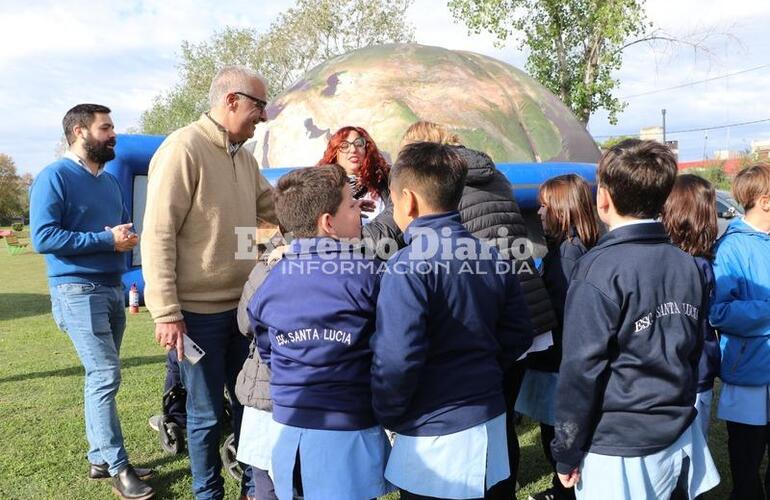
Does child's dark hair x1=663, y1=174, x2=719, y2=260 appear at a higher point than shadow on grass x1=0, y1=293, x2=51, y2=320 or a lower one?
higher

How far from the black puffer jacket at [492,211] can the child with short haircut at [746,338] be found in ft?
2.83

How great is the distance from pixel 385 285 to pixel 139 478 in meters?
2.27

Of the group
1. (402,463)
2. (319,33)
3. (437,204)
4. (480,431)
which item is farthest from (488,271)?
(319,33)

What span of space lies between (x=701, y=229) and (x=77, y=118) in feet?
11.4

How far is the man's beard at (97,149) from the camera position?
356 cm

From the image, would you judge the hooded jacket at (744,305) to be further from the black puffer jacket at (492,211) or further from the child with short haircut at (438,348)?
the child with short haircut at (438,348)

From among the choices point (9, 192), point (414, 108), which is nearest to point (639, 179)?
point (414, 108)

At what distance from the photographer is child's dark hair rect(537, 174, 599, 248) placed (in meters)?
3.13

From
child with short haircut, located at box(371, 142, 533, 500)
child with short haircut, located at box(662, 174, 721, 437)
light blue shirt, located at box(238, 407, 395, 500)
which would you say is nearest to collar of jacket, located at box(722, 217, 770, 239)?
child with short haircut, located at box(662, 174, 721, 437)

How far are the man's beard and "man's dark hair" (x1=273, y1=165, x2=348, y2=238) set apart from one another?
1.82m

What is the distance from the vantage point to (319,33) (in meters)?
28.8

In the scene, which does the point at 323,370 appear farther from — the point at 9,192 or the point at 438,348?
the point at 9,192

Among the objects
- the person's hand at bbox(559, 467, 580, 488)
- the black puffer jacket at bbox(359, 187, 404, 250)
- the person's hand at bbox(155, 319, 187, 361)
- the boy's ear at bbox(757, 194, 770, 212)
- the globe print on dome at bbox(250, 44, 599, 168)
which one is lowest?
the person's hand at bbox(559, 467, 580, 488)

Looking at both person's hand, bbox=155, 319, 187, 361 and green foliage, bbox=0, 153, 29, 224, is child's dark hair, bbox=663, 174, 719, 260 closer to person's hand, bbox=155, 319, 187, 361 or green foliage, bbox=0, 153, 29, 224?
person's hand, bbox=155, 319, 187, 361
